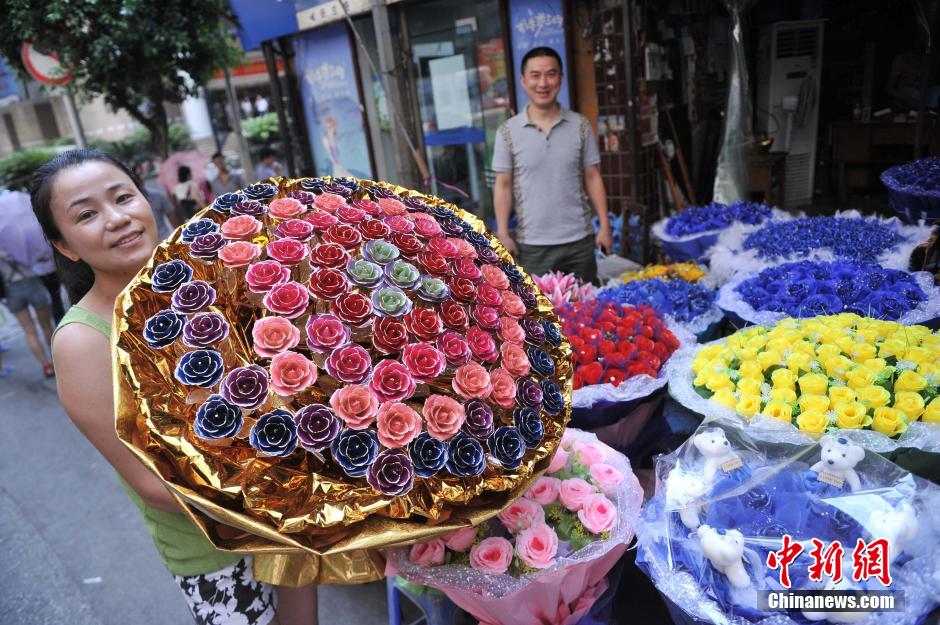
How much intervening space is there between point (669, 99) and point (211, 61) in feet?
21.2

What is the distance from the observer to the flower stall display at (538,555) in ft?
4.91

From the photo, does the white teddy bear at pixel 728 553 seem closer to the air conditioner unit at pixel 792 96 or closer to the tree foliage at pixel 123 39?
the air conditioner unit at pixel 792 96

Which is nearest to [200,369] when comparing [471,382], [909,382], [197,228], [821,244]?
[197,228]

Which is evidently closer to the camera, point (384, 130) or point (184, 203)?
point (384, 130)

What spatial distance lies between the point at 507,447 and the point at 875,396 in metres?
1.13

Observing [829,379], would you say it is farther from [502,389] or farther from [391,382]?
[391,382]

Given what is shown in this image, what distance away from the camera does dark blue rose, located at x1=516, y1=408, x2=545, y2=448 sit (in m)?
1.39

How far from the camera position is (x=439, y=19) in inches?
237

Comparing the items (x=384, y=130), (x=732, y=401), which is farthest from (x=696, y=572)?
(x=384, y=130)

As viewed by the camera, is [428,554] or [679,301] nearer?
[428,554]

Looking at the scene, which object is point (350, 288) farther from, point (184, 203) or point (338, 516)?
point (184, 203)

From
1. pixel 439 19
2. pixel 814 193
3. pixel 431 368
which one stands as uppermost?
pixel 439 19

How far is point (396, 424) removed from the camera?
4.03ft

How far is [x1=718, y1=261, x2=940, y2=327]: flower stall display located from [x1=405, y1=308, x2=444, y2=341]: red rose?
5.60ft
